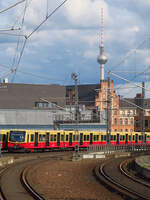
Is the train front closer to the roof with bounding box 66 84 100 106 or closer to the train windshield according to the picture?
the train windshield

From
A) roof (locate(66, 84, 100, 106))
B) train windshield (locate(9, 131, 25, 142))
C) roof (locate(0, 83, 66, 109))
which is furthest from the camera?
roof (locate(66, 84, 100, 106))

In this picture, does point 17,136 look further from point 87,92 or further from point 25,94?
point 87,92

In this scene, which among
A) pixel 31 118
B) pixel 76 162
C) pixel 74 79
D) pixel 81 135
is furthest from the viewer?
pixel 31 118

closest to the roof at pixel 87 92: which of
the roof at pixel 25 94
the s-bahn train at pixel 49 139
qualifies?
the roof at pixel 25 94

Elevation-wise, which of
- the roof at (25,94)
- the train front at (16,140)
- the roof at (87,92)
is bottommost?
the train front at (16,140)

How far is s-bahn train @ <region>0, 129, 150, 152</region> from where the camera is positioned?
42.6 m

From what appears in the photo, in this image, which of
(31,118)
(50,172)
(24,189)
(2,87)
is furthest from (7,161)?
(2,87)

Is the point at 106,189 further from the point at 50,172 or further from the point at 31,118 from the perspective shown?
the point at 31,118

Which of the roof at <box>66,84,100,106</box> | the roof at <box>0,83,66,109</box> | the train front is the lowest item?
the train front

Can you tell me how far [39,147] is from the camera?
4541cm

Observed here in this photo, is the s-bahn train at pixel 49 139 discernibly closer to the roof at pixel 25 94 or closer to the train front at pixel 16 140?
the train front at pixel 16 140

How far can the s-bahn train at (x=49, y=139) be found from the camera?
140 feet

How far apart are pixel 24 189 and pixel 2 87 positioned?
233 ft

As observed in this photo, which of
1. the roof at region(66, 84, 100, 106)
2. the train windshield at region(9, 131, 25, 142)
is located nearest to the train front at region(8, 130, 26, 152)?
the train windshield at region(9, 131, 25, 142)
